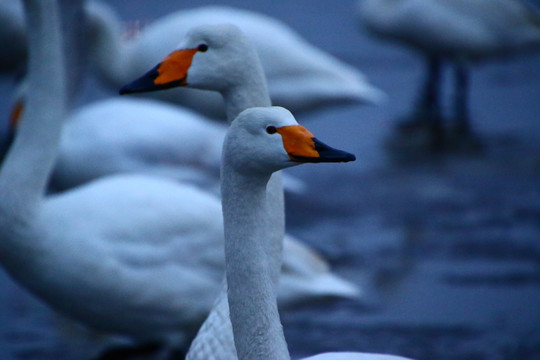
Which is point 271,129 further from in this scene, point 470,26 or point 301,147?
point 470,26

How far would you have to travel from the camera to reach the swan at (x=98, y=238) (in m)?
3.26

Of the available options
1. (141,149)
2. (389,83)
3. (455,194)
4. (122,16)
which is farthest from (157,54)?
(122,16)

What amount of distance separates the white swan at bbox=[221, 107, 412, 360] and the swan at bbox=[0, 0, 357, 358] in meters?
1.48

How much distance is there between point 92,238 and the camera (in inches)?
131

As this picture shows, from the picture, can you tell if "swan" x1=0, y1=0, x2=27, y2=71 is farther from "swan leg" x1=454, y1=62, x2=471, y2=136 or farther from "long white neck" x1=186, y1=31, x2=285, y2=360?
"long white neck" x1=186, y1=31, x2=285, y2=360

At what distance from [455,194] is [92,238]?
3.18 metres

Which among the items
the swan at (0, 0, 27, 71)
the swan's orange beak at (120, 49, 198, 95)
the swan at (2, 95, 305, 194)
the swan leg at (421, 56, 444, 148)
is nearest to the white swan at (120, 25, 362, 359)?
the swan's orange beak at (120, 49, 198, 95)

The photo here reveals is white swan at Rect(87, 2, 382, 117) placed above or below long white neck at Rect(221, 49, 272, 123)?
above

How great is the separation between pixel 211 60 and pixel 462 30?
556 cm

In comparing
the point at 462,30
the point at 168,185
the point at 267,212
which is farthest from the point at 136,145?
the point at 462,30

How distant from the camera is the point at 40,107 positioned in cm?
335

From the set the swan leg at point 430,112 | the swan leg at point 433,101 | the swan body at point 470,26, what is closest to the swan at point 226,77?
the swan leg at point 430,112

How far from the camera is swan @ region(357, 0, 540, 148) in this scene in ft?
25.3

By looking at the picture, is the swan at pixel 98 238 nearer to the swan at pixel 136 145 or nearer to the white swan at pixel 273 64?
the swan at pixel 136 145
